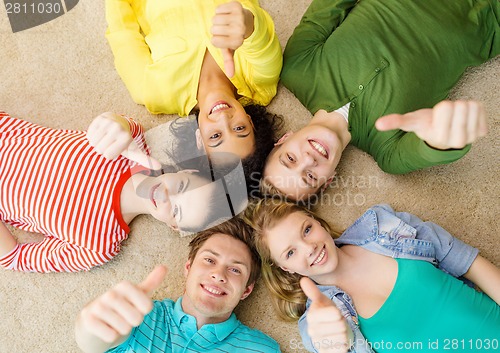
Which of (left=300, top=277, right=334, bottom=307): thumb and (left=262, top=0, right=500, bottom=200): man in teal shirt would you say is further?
(left=262, top=0, right=500, bottom=200): man in teal shirt

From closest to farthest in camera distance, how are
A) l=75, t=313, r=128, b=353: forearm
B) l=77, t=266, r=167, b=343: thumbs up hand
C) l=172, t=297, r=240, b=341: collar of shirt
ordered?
l=77, t=266, r=167, b=343: thumbs up hand → l=75, t=313, r=128, b=353: forearm → l=172, t=297, r=240, b=341: collar of shirt

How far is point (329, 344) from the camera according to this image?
89 centimetres

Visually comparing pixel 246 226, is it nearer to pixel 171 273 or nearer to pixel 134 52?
pixel 171 273

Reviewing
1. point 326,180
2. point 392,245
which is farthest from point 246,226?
point 392,245

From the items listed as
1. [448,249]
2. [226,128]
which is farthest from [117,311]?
[448,249]

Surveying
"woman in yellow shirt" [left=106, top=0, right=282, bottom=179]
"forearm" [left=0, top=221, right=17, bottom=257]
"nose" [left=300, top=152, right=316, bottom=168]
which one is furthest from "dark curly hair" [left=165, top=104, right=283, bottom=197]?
"forearm" [left=0, top=221, right=17, bottom=257]

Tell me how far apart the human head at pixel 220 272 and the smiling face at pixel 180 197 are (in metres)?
0.07

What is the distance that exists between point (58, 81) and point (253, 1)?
596mm

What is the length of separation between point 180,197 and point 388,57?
0.60 metres

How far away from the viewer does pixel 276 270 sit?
122 centimetres

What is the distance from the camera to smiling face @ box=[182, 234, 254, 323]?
3.67ft

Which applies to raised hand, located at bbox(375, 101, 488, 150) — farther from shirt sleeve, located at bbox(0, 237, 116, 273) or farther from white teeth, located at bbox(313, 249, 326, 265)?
shirt sleeve, located at bbox(0, 237, 116, 273)

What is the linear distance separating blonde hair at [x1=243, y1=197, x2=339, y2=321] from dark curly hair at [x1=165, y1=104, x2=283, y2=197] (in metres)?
0.07

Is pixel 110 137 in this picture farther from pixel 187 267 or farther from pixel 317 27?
pixel 317 27
